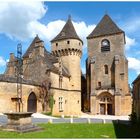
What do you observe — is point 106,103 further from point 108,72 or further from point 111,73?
point 108,72

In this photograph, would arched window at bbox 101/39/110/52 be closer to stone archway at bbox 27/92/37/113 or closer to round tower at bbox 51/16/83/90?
round tower at bbox 51/16/83/90

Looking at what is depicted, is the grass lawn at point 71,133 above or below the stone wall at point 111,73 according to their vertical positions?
below

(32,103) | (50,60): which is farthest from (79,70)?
(32,103)

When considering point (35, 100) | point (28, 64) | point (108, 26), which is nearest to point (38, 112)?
point (35, 100)

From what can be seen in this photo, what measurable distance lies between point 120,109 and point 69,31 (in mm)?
17015

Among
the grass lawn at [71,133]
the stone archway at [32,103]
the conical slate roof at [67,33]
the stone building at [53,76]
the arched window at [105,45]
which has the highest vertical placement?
the conical slate roof at [67,33]

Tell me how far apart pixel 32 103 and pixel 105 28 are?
77.9ft

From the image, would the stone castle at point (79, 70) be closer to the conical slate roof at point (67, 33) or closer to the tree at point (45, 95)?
the conical slate roof at point (67, 33)

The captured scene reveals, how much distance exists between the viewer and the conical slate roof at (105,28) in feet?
164

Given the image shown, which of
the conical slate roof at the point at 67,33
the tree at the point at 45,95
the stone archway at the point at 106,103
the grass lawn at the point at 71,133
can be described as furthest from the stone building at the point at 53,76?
the grass lawn at the point at 71,133

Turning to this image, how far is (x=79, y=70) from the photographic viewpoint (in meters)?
48.5

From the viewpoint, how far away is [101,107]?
158 ft

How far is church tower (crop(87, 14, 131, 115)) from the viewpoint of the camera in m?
46.2

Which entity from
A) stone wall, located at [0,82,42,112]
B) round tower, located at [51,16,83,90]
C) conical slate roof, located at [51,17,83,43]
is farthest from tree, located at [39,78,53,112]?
conical slate roof, located at [51,17,83,43]
